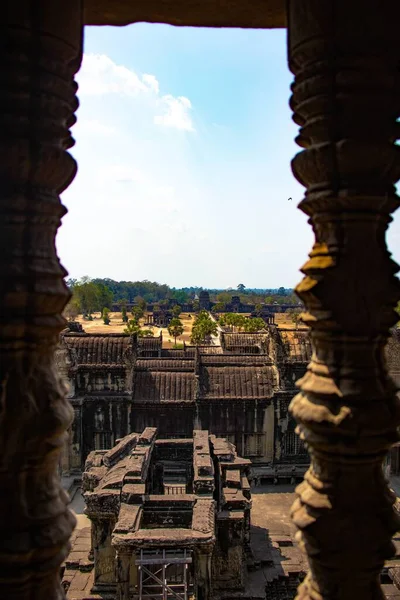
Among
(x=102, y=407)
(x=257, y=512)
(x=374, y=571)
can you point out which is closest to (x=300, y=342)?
(x=257, y=512)

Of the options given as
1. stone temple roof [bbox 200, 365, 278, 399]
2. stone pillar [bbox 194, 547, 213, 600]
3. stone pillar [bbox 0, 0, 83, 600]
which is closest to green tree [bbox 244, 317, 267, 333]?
stone temple roof [bbox 200, 365, 278, 399]

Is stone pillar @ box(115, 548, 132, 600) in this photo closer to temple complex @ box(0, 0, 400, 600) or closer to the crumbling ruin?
the crumbling ruin

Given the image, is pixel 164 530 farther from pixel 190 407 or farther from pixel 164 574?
pixel 190 407

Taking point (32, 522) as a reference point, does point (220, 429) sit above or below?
below

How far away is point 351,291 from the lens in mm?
2797

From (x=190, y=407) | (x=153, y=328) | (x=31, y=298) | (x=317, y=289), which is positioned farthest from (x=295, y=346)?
(x=153, y=328)

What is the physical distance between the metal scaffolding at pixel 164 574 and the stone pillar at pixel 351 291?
772 centimetres

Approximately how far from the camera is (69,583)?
39.1ft

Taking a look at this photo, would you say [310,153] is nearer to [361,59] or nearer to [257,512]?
[361,59]

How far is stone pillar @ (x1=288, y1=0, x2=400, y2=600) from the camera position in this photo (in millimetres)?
2770

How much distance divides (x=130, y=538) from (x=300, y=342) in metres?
15.0

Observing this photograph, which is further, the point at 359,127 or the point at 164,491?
the point at 164,491

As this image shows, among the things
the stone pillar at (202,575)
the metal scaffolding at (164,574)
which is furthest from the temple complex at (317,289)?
the metal scaffolding at (164,574)

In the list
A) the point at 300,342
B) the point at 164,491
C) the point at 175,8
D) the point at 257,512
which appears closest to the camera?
the point at 175,8
